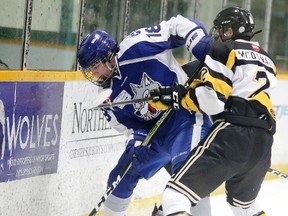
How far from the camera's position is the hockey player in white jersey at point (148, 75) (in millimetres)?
3029

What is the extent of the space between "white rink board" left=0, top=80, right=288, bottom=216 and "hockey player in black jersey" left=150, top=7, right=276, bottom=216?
95 centimetres

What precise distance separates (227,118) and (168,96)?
277 mm

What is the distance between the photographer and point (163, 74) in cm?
313

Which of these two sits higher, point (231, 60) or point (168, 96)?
point (231, 60)

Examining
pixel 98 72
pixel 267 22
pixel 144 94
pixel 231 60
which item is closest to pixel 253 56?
pixel 231 60

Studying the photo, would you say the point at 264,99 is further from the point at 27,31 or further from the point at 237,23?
the point at 27,31

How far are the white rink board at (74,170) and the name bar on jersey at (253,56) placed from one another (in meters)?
1.08

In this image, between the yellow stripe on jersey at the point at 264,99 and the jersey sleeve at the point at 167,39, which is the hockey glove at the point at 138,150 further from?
the yellow stripe on jersey at the point at 264,99

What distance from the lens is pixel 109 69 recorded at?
3.10 metres

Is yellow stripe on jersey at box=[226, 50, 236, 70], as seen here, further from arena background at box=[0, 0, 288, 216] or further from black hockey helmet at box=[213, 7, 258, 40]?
arena background at box=[0, 0, 288, 216]

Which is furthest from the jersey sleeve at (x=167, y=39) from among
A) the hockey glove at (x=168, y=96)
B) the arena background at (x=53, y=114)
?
the arena background at (x=53, y=114)

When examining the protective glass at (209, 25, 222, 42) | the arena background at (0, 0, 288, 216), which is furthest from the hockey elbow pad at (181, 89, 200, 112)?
the arena background at (0, 0, 288, 216)

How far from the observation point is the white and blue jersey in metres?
3.04

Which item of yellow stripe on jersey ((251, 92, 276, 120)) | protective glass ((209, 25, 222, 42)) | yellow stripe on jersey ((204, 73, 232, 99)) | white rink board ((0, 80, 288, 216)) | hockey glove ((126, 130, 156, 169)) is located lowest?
white rink board ((0, 80, 288, 216))
